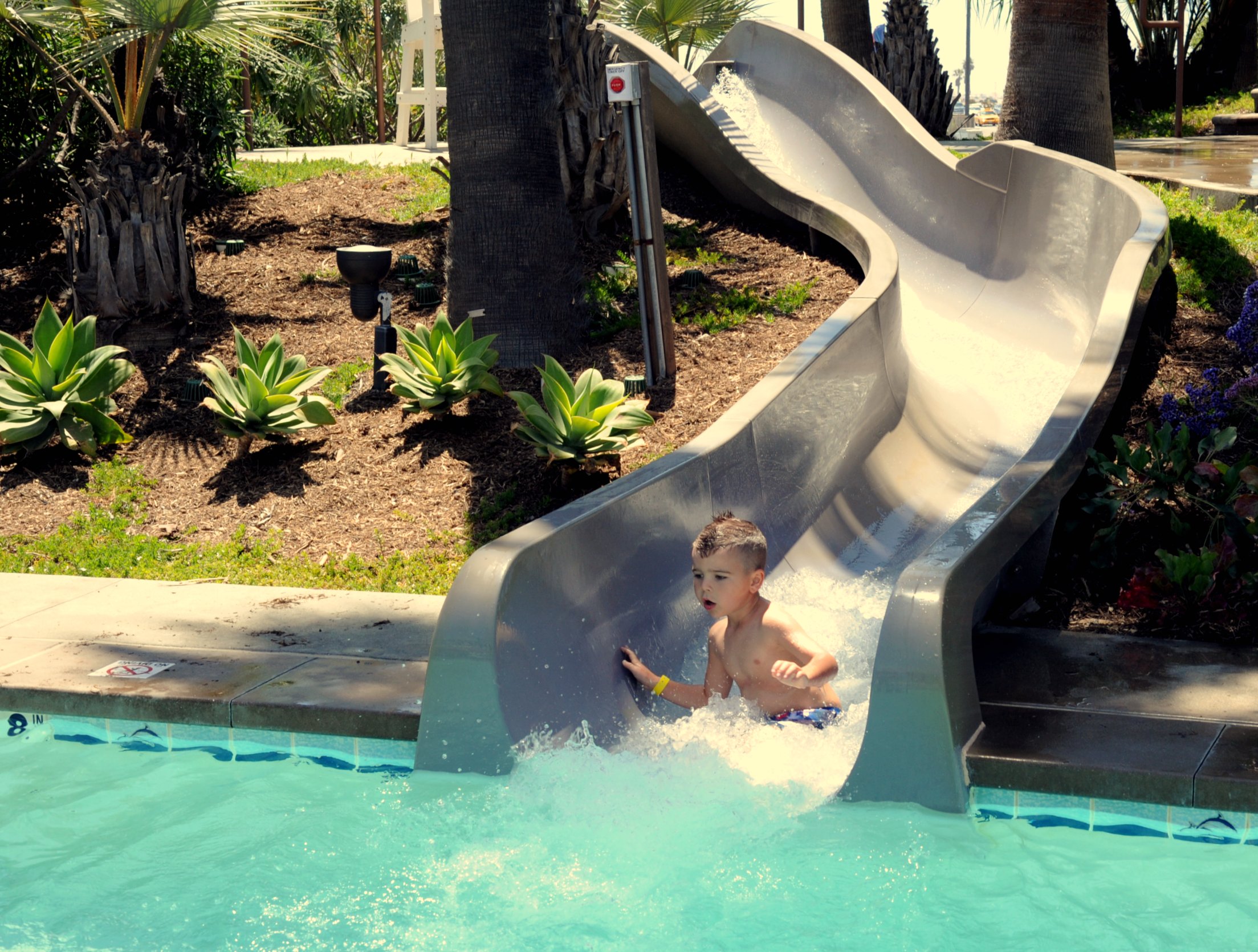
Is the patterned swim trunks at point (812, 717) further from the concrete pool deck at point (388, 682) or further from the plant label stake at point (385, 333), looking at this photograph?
the plant label stake at point (385, 333)

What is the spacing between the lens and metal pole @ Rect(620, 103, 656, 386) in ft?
25.6

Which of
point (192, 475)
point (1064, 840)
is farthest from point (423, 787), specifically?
point (192, 475)

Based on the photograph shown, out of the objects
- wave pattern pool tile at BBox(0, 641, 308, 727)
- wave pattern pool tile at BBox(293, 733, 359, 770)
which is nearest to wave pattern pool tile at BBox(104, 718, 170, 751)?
wave pattern pool tile at BBox(0, 641, 308, 727)

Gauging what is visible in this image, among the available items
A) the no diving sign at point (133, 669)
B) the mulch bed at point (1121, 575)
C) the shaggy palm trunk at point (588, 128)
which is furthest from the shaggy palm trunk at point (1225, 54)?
the no diving sign at point (133, 669)

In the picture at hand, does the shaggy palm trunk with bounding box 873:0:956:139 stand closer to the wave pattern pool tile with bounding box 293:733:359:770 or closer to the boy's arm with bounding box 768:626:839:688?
the boy's arm with bounding box 768:626:839:688

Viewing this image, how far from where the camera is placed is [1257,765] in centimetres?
392

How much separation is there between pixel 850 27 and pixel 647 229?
12.1 m

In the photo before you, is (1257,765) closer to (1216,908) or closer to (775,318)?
(1216,908)

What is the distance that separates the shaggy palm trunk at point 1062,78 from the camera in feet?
37.1

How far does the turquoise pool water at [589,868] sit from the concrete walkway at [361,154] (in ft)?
39.8

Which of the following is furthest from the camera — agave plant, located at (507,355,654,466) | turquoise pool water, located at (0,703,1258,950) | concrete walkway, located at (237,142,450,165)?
concrete walkway, located at (237,142,450,165)

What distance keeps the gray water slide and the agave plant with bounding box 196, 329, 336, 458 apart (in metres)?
2.93

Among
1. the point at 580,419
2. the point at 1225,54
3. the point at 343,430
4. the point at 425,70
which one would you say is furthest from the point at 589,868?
the point at 1225,54

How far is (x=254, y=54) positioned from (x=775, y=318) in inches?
168
